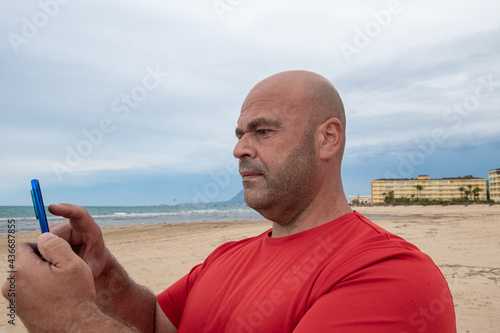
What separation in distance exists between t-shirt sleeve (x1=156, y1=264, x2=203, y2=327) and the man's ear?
90 centimetres

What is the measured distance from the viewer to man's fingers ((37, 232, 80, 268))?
1.10m

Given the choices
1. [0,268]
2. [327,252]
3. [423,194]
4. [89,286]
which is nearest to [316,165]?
[327,252]

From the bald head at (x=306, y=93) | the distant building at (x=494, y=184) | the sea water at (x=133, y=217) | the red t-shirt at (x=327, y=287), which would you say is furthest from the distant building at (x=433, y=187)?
the red t-shirt at (x=327, y=287)

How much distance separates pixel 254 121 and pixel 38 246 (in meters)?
1.02

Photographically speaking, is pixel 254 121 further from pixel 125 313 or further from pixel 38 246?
pixel 125 313

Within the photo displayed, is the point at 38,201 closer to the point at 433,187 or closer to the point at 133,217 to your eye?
the point at 133,217

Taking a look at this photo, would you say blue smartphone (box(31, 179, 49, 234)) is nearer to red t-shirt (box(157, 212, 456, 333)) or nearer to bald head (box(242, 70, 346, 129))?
red t-shirt (box(157, 212, 456, 333))

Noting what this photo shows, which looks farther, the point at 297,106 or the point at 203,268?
the point at 203,268

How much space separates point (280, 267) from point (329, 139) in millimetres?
664

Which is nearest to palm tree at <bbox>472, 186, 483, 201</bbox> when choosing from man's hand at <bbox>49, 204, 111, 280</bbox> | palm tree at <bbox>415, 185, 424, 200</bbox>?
palm tree at <bbox>415, 185, 424, 200</bbox>

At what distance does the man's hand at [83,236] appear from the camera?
1.49m

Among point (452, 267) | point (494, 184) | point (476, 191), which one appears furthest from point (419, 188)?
point (452, 267)

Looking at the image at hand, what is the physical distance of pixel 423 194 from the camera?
85688mm

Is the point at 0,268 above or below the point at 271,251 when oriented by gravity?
below
